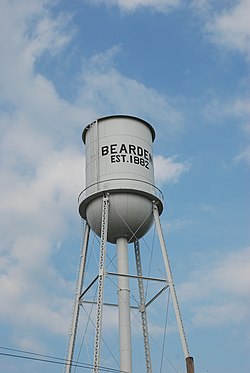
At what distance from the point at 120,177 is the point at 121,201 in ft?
3.47

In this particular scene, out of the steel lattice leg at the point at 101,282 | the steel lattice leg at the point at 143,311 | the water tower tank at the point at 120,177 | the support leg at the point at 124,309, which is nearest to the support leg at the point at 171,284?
the water tower tank at the point at 120,177

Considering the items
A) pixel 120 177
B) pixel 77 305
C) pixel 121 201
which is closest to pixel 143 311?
pixel 77 305

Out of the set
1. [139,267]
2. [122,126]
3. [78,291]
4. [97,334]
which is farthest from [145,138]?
[97,334]

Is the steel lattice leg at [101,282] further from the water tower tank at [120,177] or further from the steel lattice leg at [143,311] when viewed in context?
the steel lattice leg at [143,311]

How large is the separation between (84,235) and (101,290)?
4.15 meters

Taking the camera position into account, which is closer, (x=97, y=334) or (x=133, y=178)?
(x=97, y=334)

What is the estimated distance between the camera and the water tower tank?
2492 cm

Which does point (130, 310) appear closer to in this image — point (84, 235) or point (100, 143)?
point (84, 235)

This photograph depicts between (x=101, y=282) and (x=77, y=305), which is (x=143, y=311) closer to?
(x=77, y=305)

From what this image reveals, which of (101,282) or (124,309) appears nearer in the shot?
(101,282)

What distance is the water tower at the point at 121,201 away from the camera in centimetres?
2431

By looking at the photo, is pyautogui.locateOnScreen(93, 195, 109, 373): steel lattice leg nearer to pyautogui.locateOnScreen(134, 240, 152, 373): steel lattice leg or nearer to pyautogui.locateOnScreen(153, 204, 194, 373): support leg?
pyautogui.locateOnScreen(134, 240, 152, 373): steel lattice leg

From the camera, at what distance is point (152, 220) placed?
84.7 ft

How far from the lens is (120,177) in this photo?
24969 mm
